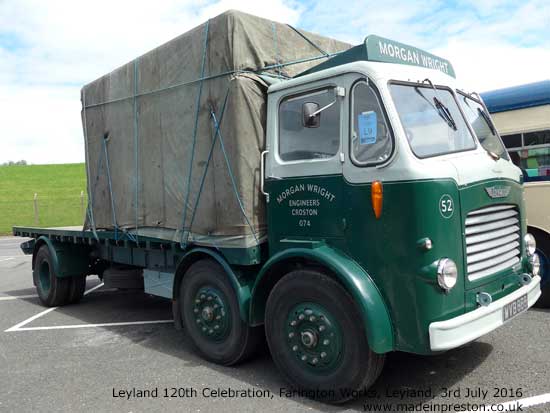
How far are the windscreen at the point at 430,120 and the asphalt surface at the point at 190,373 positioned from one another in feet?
6.36

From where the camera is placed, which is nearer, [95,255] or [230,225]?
[230,225]

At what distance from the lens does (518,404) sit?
3.74 metres

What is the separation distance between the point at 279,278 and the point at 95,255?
407 centimetres

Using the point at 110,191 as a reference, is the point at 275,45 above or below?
above

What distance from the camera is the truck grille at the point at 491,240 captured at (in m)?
3.83

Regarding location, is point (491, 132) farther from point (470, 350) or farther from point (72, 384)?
point (72, 384)

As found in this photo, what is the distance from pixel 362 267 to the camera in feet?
12.6

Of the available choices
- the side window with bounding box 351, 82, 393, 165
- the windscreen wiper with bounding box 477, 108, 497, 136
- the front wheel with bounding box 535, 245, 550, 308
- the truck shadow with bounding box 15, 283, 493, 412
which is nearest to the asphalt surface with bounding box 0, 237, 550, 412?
the truck shadow with bounding box 15, 283, 493, 412

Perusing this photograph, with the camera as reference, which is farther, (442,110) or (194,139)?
(194,139)

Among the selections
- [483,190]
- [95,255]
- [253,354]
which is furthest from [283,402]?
[95,255]

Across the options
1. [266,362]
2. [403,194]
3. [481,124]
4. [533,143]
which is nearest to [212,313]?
[266,362]

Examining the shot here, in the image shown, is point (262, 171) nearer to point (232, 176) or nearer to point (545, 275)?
point (232, 176)

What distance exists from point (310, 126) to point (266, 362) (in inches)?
94.2

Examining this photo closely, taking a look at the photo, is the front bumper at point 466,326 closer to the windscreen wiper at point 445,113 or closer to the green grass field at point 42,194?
the windscreen wiper at point 445,113
